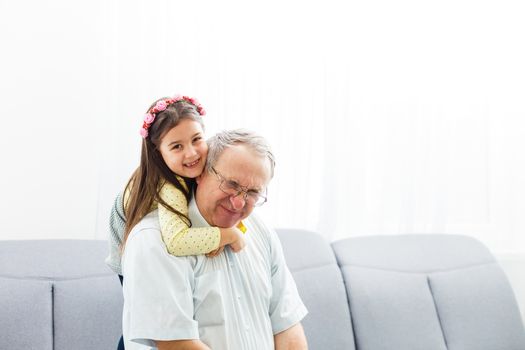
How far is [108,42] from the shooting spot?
7.67 ft

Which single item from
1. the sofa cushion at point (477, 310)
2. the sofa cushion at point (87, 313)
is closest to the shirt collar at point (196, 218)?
the sofa cushion at point (87, 313)

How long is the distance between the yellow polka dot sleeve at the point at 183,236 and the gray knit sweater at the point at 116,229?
0.19 meters

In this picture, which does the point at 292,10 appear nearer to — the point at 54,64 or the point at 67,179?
the point at 54,64

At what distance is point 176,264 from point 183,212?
0.48 ft

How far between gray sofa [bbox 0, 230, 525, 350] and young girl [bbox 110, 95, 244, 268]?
1.37ft

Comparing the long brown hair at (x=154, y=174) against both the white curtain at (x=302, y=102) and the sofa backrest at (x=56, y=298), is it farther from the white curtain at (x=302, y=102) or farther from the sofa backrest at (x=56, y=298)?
the white curtain at (x=302, y=102)

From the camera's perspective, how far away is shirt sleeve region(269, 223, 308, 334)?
1771mm

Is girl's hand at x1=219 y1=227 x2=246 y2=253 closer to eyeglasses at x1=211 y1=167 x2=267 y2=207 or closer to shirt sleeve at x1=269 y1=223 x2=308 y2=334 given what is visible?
eyeglasses at x1=211 y1=167 x2=267 y2=207

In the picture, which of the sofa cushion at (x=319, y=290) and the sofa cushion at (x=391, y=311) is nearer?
the sofa cushion at (x=319, y=290)

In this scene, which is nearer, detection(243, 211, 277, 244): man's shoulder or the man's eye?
the man's eye

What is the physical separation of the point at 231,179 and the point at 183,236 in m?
0.20

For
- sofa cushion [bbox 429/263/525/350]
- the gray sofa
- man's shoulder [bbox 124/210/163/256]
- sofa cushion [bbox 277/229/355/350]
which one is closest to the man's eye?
man's shoulder [bbox 124/210/163/256]

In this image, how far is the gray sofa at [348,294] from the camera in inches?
73.4

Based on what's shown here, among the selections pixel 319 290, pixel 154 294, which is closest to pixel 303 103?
pixel 319 290
